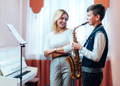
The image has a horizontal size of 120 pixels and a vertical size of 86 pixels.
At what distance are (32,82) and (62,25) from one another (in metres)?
1.14

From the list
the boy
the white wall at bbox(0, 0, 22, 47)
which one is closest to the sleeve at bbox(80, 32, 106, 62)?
the boy

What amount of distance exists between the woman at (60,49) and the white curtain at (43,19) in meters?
A: 0.56

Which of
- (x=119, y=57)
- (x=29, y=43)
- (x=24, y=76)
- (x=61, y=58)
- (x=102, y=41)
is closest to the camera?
(x=102, y=41)

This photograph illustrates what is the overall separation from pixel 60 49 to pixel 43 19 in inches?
36.1

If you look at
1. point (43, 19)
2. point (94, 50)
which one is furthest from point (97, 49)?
point (43, 19)

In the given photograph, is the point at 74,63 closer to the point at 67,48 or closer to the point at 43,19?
the point at 67,48

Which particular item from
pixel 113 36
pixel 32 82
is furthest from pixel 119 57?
pixel 32 82

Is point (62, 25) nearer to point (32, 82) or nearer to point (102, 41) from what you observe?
point (102, 41)

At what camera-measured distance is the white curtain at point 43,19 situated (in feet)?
9.71

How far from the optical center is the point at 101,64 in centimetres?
222

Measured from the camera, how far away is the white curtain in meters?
2.96

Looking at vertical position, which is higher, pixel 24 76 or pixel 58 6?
pixel 58 6

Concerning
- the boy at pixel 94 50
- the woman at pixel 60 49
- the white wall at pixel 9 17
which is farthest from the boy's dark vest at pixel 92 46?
the white wall at pixel 9 17

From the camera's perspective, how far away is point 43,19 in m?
3.09
